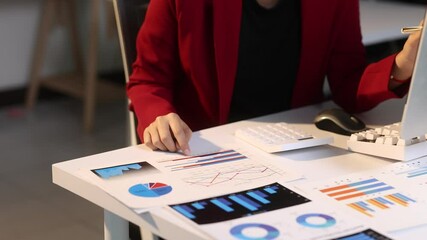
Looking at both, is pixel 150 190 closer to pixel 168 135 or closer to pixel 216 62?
pixel 168 135

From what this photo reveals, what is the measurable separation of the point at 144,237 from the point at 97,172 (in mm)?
390

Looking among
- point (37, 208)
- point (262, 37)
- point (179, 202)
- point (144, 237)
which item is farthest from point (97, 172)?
point (37, 208)

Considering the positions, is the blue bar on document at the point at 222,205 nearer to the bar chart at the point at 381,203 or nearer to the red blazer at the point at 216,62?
the bar chart at the point at 381,203

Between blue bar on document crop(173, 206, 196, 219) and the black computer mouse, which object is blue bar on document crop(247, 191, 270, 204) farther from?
the black computer mouse

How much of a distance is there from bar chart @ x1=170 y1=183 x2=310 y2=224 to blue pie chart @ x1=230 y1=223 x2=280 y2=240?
33 millimetres

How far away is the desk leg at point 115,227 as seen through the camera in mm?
1259

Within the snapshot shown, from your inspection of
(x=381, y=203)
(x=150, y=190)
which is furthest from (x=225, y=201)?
→ (x=381, y=203)

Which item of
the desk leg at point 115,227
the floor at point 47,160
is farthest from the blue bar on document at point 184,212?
the floor at point 47,160

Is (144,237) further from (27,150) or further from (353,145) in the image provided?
(27,150)

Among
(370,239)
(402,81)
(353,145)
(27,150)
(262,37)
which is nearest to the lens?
(370,239)

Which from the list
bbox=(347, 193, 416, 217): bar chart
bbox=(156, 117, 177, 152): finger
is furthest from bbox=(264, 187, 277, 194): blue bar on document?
bbox=(156, 117, 177, 152): finger

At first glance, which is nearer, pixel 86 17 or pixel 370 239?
pixel 370 239

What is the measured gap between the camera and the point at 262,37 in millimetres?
1672

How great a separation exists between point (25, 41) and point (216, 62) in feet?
9.02
